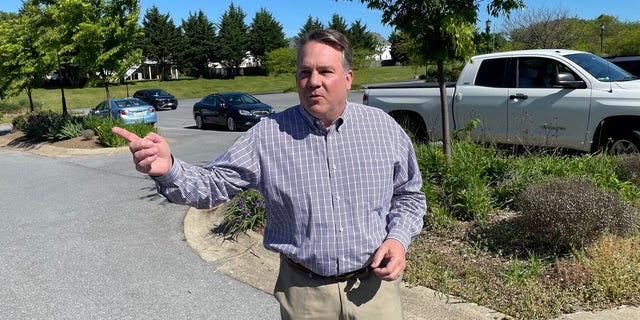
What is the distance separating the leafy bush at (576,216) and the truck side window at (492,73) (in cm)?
381

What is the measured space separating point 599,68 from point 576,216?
410 cm

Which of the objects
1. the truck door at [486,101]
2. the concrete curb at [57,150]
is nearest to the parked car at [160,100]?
the concrete curb at [57,150]

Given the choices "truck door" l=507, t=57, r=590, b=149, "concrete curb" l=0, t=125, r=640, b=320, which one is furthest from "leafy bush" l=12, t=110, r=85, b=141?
"truck door" l=507, t=57, r=590, b=149

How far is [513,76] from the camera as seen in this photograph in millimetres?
7559

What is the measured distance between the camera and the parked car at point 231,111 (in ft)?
55.2

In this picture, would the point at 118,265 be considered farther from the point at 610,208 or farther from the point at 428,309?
the point at 610,208

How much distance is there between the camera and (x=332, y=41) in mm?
1962

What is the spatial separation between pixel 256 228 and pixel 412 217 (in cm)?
316

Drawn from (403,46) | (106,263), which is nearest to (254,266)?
(106,263)

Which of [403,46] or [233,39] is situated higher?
[233,39]

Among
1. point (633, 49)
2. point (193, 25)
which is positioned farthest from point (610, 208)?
point (193, 25)

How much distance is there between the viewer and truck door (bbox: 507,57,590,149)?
673 cm

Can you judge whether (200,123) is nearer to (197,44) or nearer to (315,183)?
(315,183)

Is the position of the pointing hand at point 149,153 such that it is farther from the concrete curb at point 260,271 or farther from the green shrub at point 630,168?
the green shrub at point 630,168
